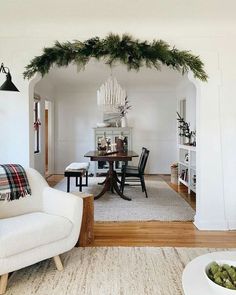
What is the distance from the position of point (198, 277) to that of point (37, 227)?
1.26 m

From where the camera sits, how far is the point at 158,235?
3.25 metres

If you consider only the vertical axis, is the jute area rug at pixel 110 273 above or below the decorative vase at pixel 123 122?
below

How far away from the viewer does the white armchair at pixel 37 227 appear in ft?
6.73

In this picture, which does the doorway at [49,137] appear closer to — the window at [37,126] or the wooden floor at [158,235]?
the window at [37,126]

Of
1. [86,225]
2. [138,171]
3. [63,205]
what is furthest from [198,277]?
[138,171]

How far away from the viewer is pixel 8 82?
3.02 metres

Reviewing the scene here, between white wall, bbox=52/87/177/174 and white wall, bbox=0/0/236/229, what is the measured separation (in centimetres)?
446

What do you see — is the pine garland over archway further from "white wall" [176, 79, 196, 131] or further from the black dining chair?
"white wall" [176, 79, 196, 131]

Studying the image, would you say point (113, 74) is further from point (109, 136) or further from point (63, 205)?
point (63, 205)

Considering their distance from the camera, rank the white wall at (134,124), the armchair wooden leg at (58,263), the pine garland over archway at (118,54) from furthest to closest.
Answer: the white wall at (134,124) → the pine garland over archway at (118,54) → the armchair wooden leg at (58,263)

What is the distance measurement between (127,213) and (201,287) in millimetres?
2693

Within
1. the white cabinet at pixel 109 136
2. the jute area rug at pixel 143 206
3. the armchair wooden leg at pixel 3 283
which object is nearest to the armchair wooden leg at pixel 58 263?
the armchair wooden leg at pixel 3 283

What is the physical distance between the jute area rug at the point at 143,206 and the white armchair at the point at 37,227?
1275 mm

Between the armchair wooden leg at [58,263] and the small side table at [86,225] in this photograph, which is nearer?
the armchair wooden leg at [58,263]
